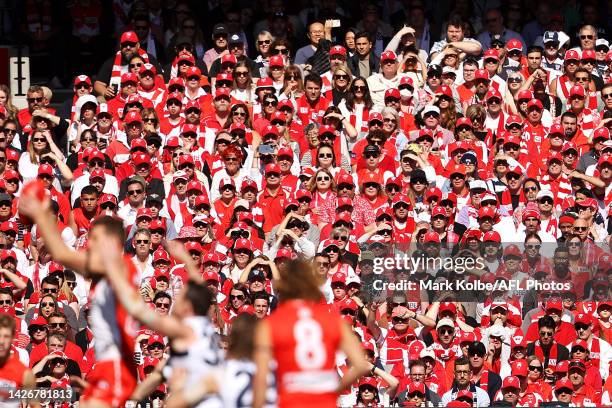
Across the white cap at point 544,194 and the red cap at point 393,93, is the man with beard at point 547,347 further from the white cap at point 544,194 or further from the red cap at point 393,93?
the red cap at point 393,93

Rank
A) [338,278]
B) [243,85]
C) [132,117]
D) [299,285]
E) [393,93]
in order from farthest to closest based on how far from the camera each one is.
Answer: [243,85] → [393,93] → [132,117] → [338,278] → [299,285]


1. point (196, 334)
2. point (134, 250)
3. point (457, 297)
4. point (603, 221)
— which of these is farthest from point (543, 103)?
point (196, 334)

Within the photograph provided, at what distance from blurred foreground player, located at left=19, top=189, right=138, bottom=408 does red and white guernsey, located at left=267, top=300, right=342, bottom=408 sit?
1.27 m

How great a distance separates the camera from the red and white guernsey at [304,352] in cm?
1039

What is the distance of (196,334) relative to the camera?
36.0 ft

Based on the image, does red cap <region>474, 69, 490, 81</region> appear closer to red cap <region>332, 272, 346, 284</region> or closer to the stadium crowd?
the stadium crowd

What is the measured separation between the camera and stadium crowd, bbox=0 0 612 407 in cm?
1741

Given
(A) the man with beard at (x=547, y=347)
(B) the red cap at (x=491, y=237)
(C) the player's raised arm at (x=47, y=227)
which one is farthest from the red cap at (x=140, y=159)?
(C) the player's raised arm at (x=47, y=227)

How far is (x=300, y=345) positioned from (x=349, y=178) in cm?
880

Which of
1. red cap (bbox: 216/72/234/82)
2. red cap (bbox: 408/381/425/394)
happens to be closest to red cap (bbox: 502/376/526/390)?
red cap (bbox: 408/381/425/394)

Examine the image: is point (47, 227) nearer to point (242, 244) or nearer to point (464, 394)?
point (464, 394)

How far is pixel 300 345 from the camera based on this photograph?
1040 cm

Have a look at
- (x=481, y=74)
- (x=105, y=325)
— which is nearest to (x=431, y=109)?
(x=481, y=74)

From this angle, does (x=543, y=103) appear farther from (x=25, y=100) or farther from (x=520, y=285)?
(x=25, y=100)
